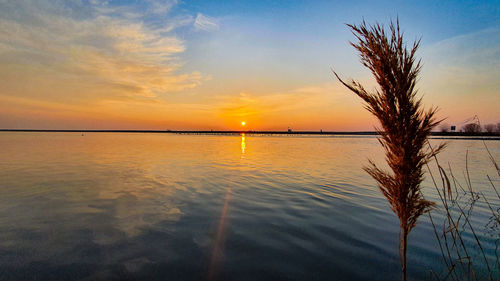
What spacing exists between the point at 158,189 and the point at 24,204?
4.50 meters

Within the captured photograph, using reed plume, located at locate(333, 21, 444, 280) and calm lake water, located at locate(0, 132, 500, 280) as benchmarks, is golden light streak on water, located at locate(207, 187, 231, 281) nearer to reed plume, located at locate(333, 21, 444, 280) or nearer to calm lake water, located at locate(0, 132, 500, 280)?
calm lake water, located at locate(0, 132, 500, 280)

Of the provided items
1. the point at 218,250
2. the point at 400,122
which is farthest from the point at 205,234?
the point at 400,122

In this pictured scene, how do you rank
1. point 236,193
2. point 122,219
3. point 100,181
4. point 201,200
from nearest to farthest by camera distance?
point 122,219 → point 201,200 → point 236,193 → point 100,181

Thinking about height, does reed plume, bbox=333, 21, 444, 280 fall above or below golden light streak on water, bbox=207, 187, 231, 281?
above

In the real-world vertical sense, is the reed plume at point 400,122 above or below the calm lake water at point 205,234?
above

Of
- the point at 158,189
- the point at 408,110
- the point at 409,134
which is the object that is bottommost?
the point at 158,189

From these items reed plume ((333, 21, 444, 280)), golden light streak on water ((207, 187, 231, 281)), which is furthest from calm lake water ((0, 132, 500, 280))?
reed plume ((333, 21, 444, 280))

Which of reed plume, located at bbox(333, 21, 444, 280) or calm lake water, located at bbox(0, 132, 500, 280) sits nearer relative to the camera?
reed plume, located at bbox(333, 21, 444, 280)

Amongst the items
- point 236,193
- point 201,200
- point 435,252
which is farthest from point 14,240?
point 435,252

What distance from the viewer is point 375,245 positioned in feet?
17.4

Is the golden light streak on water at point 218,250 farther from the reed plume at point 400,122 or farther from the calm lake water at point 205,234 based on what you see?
the reed plume at point 400,122

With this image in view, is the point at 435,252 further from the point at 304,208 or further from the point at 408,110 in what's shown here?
the point at 408,110

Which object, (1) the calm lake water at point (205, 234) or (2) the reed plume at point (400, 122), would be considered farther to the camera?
(1) the calm lake water at point (205, 234)

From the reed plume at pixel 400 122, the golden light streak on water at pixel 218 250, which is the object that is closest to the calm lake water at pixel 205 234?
the golden light streak on water at pixel 218 250
